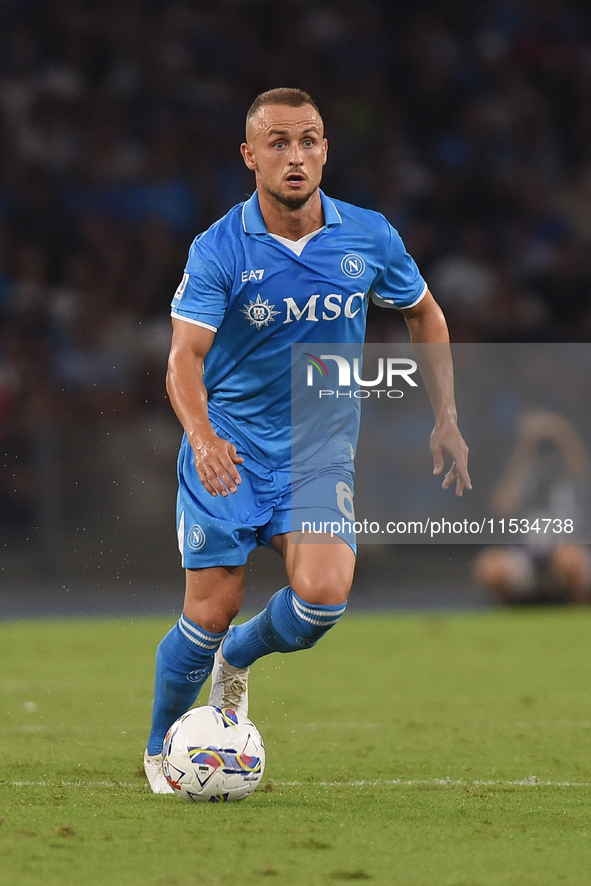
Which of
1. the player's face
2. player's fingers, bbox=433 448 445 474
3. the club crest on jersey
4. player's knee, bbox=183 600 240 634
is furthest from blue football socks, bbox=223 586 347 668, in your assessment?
the player's face

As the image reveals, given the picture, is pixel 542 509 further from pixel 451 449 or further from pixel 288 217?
pixel 288 217

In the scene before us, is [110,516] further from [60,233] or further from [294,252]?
[294,252]

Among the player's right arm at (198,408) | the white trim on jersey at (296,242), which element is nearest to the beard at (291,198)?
the white trim on jersey at (296,242)

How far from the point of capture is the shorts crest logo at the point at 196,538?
4.45 m

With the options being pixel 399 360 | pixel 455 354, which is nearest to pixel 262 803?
pixel 399 360

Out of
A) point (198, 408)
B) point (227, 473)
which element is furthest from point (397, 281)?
point (227, 473)

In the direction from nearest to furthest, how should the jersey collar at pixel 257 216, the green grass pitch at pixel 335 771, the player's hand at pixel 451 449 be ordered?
the green grass pitch at pixel 335 771 < the jersey collar at pixel 257 216 < the player's hand at pixel 451 449

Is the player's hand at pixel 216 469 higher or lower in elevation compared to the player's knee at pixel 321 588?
higher

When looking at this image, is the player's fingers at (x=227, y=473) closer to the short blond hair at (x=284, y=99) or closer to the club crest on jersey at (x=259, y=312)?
the club crest on jersey at (x=259, y=312)

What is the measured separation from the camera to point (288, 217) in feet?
15.2

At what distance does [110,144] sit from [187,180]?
87cm

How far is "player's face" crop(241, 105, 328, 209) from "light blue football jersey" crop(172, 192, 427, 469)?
16 cm

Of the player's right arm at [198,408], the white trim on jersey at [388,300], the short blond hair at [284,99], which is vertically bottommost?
the player's right arm at [198,408]

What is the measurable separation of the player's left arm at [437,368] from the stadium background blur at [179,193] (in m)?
5.00
